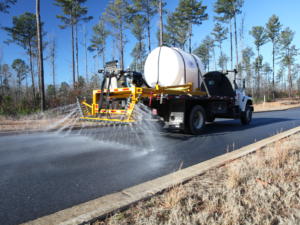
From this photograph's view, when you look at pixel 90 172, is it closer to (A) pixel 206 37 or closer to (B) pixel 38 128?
(B) pixel 38 128

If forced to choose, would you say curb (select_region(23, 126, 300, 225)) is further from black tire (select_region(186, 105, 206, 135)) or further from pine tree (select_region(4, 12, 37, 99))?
pine tree (select_region(4, 12, 37, 99))

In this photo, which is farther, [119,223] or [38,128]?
[38,128]

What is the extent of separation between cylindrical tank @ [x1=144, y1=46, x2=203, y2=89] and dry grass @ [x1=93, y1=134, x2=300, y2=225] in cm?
464

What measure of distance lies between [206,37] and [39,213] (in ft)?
143

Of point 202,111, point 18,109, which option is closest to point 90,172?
point 202,111

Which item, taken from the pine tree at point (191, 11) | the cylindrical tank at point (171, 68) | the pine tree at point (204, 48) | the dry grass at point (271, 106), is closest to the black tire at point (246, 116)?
the cylindrical tank at point (171, 68)

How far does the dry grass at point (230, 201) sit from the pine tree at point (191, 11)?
25644 millimetres

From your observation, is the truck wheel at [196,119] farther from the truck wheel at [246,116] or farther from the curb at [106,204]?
the curb at [106,204]

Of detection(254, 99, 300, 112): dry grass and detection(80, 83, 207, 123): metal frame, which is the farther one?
detection(254, 99, 300, 112): dry grass

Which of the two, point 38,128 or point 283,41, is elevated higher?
point 283,41

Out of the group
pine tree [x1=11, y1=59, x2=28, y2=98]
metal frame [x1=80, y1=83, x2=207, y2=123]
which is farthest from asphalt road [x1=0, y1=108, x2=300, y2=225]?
pine tree [x1=11, y1=59, x2=28, y2=98]

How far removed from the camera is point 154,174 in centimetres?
323

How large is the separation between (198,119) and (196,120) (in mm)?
91

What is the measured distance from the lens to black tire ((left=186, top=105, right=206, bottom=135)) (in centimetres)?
671
